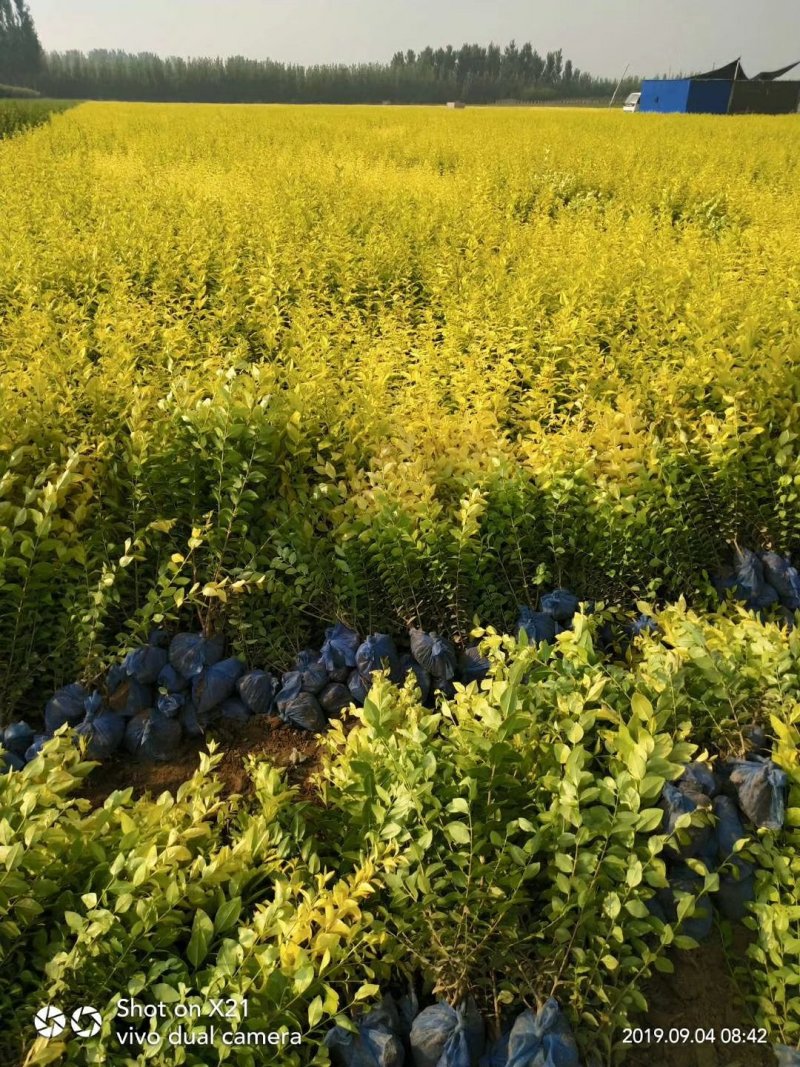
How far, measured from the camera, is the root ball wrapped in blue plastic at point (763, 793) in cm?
180

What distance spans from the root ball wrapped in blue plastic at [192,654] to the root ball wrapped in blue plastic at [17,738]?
54cm

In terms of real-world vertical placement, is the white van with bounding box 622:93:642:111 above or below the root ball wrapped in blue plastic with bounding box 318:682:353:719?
below

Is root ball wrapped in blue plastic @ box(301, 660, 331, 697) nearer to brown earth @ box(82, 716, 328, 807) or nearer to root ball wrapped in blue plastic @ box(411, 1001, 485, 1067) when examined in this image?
brown earth @ box(82, 716, 328, 807)

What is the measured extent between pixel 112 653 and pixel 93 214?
6.08 meters

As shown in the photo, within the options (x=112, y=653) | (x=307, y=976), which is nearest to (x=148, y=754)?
(x=112, y=653)

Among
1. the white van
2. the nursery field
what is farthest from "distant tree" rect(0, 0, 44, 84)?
the nursery field

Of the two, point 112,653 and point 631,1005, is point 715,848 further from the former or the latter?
point 112,653

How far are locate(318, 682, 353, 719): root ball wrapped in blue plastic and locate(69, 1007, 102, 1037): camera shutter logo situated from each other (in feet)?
4.57

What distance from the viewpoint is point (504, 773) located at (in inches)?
67.7

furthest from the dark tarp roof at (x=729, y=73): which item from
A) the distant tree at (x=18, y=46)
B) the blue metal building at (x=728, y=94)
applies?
the distant tree at (x=18, y=46)

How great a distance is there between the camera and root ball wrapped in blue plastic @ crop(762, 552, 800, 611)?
3.17 m

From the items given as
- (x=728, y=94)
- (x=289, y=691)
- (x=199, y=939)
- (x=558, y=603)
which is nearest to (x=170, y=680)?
(x=289, y=691)

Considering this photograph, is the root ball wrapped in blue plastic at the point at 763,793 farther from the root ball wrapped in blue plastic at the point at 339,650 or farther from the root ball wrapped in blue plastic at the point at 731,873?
the root ball wrapped in blue plastic at the point at 339,650

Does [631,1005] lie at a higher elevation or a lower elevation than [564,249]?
lower
